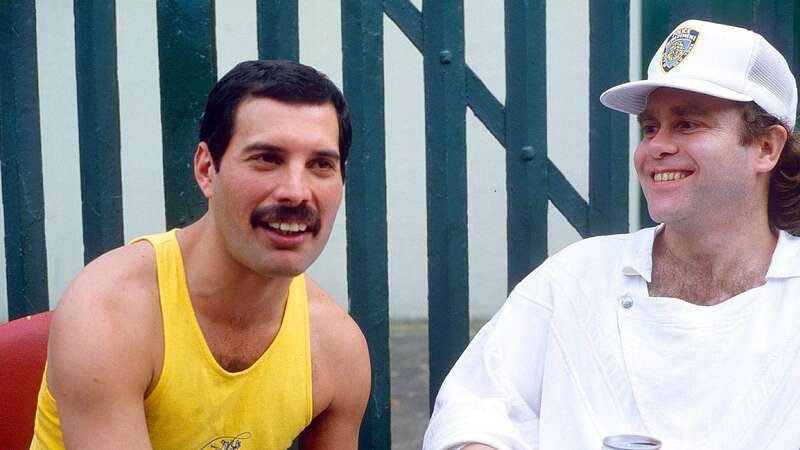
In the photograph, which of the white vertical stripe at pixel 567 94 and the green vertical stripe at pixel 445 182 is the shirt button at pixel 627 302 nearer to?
the green vertical stripe at pixel 445 182

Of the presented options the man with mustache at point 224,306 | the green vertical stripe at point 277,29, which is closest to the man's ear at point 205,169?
the man with mustache at point 224,306

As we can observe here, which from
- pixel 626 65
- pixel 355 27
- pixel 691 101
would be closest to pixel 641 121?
pixel 691 101

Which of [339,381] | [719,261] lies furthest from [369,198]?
[719,261]

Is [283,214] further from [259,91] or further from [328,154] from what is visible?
[259,91]

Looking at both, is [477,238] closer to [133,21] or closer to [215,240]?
[133,21]

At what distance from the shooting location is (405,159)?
6711 mm

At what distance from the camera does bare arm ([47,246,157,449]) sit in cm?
224

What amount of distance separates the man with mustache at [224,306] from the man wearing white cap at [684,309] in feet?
1.63

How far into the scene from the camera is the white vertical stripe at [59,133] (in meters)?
6.36

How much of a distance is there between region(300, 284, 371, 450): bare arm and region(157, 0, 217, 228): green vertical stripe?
747 millimetres

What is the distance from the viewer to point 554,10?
21.6 feet

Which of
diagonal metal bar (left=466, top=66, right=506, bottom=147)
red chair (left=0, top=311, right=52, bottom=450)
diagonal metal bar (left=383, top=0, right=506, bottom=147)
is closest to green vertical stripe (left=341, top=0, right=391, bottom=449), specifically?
diagonal metal bar (left=383, top=0, right=506, bottom=147)

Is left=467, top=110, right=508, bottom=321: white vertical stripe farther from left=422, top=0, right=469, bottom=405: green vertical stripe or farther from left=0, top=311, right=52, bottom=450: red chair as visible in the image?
left=0, top=311, right=52, bottom=450: red chair

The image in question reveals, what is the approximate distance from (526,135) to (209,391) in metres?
1.37
